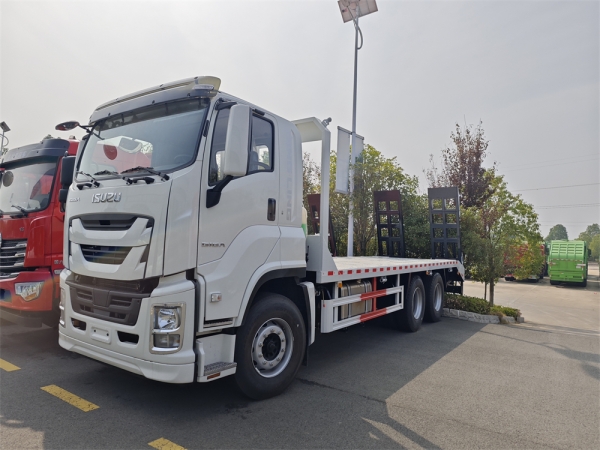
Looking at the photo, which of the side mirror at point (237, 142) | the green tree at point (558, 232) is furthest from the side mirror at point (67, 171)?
the green tree at point (558, 232)

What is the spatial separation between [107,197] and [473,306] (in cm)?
843

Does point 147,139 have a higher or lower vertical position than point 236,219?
higher

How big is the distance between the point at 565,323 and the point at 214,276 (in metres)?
11.2

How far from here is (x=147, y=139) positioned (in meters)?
3.97

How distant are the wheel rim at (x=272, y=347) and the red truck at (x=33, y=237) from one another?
3118 mm

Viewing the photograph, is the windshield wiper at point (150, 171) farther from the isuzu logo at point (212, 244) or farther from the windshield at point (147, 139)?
the isuzu logo at point (212, 244)

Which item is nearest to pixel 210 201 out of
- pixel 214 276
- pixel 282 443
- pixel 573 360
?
pixel 214 276

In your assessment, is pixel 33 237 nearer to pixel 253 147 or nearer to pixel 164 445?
pixel 253 147

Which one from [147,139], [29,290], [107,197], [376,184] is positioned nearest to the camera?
[107,197]

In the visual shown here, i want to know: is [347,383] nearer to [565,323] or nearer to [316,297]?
[316,297]

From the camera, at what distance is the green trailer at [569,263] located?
77.0ft

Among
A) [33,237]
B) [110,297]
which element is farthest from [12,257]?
[110,297]

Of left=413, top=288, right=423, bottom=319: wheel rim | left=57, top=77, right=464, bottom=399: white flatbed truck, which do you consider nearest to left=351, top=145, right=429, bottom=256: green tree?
left=413, top=288, right=423, bottom=319: wheel rim

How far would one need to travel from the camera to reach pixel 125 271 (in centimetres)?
352
